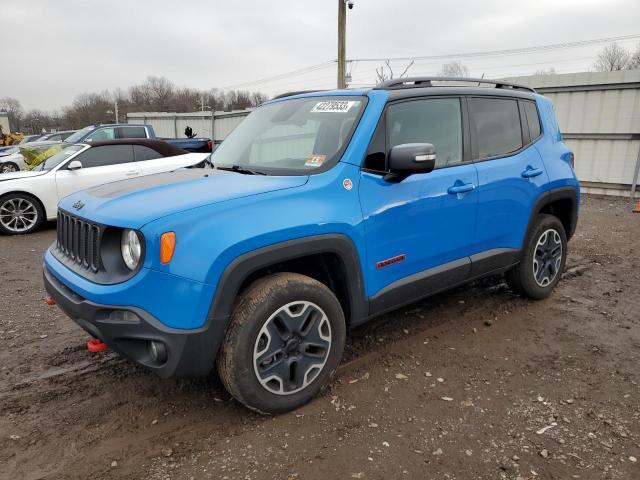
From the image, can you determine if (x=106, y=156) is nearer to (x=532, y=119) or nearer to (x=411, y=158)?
(x=532, y=119)

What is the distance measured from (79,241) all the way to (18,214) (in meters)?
6.62

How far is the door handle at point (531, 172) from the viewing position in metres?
4.13

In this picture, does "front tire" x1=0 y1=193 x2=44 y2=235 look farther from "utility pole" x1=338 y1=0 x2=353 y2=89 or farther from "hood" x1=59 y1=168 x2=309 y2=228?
"utility pole" x1=338 y1=0 x2=353 y2=89

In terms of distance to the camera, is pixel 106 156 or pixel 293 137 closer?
pixel 293 137

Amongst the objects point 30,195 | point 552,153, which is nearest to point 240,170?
point 552,153

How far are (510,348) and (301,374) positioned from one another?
182cm

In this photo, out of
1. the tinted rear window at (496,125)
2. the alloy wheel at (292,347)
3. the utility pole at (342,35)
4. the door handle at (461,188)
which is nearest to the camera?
the alloy wheel at (292,347)

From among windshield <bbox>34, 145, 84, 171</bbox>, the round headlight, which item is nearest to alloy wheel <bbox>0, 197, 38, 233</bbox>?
windshield <bbox>34, 145, 84, 171</bbox>

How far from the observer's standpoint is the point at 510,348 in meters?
3.76

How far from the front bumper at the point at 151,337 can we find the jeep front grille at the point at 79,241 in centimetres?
24

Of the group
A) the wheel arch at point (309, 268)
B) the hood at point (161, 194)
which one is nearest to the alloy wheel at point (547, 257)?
the wheel arch at point (309, 268)

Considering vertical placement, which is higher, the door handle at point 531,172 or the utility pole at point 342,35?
the utility pole at point 342,35

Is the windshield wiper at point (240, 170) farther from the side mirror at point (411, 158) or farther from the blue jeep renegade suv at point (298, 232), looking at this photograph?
the side mirror at point (411, 158)

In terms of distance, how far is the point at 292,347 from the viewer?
2816mm
